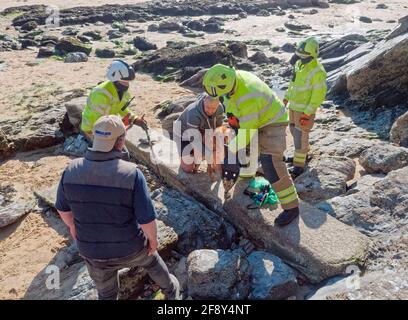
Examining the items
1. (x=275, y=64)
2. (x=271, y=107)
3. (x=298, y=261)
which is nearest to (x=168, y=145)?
(x=271, y=107)

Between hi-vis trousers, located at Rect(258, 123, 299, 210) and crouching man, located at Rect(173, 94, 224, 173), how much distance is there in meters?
0.84

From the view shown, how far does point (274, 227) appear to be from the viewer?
13.9 feet

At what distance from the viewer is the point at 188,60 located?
14.5 m

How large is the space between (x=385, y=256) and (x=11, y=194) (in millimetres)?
5233

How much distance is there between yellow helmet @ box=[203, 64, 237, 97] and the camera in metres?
3.83

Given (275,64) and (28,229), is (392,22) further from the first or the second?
(28,229)

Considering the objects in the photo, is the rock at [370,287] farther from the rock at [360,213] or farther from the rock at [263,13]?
the rock at [263,13]

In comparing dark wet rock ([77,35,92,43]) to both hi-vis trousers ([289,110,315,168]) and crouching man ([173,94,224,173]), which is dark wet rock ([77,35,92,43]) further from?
crouching man ([173,94,224,173])

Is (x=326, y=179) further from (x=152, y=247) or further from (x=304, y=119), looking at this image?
(x=152, y=247)

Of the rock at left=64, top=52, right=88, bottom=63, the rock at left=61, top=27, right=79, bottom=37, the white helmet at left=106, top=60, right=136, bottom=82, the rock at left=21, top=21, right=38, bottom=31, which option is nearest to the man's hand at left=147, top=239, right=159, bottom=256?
the white helmet at left=106, top=60, right=136, bottom=82

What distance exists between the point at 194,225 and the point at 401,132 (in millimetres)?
4029

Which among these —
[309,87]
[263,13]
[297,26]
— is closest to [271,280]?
[309,87]

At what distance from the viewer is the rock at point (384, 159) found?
5.74m

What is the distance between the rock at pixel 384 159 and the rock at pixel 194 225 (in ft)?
8.24
